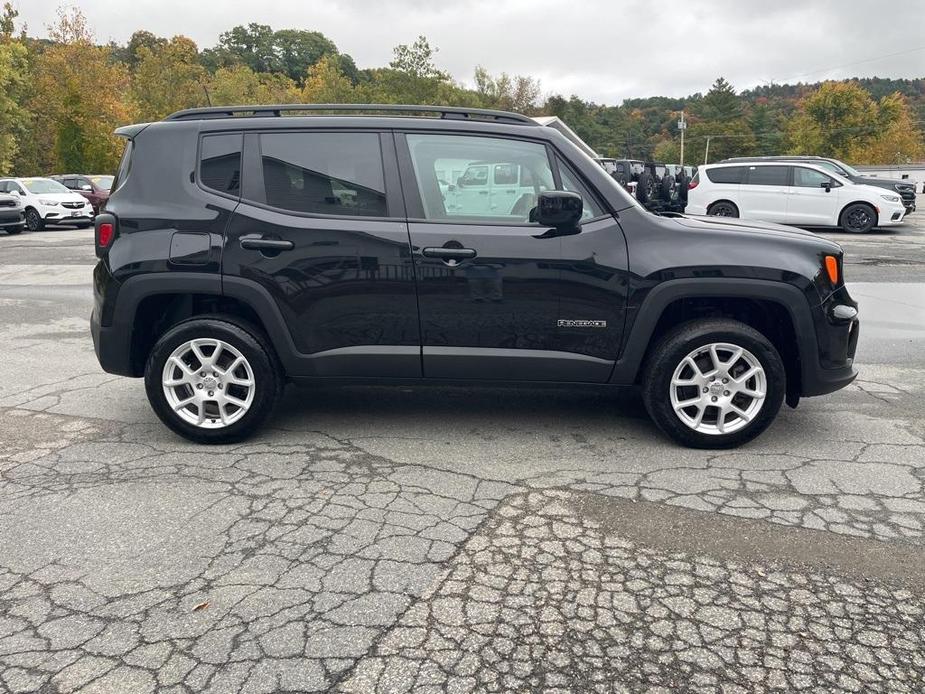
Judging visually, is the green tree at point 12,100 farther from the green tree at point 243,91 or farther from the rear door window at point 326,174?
the rear door window at point 326,174

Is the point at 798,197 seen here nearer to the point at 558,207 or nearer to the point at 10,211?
the point at 558,207

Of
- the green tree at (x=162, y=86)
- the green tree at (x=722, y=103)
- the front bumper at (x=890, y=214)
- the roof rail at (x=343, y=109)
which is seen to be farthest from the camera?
the green tree at (x=722, y=103)

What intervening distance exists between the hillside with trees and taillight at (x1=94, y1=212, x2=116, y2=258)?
7.27ft

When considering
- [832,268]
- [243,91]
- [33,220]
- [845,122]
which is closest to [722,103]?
[845,122]

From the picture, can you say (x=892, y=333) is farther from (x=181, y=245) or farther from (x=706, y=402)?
(x=181, y=245)

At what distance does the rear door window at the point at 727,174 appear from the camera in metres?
19.0

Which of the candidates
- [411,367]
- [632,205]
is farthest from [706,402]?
[411,367]

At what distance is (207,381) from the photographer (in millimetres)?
4543

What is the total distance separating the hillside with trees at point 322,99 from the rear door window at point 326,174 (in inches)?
90.3

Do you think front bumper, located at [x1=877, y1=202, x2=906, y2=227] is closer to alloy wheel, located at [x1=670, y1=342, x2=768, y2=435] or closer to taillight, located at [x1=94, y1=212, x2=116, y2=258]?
alloy wheel, located at [x1=670, y1=342, x2=768, y2=435]

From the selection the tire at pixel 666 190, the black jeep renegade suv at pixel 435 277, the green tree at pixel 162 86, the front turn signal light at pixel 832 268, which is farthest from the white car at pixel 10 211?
the green tree at pixel 162 86

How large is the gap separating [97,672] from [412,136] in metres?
3.14

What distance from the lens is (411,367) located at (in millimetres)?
4512

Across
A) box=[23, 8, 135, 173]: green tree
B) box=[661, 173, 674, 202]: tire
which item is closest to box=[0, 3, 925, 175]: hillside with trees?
Answer: box=[23, 8, 135, 173]: green tree
